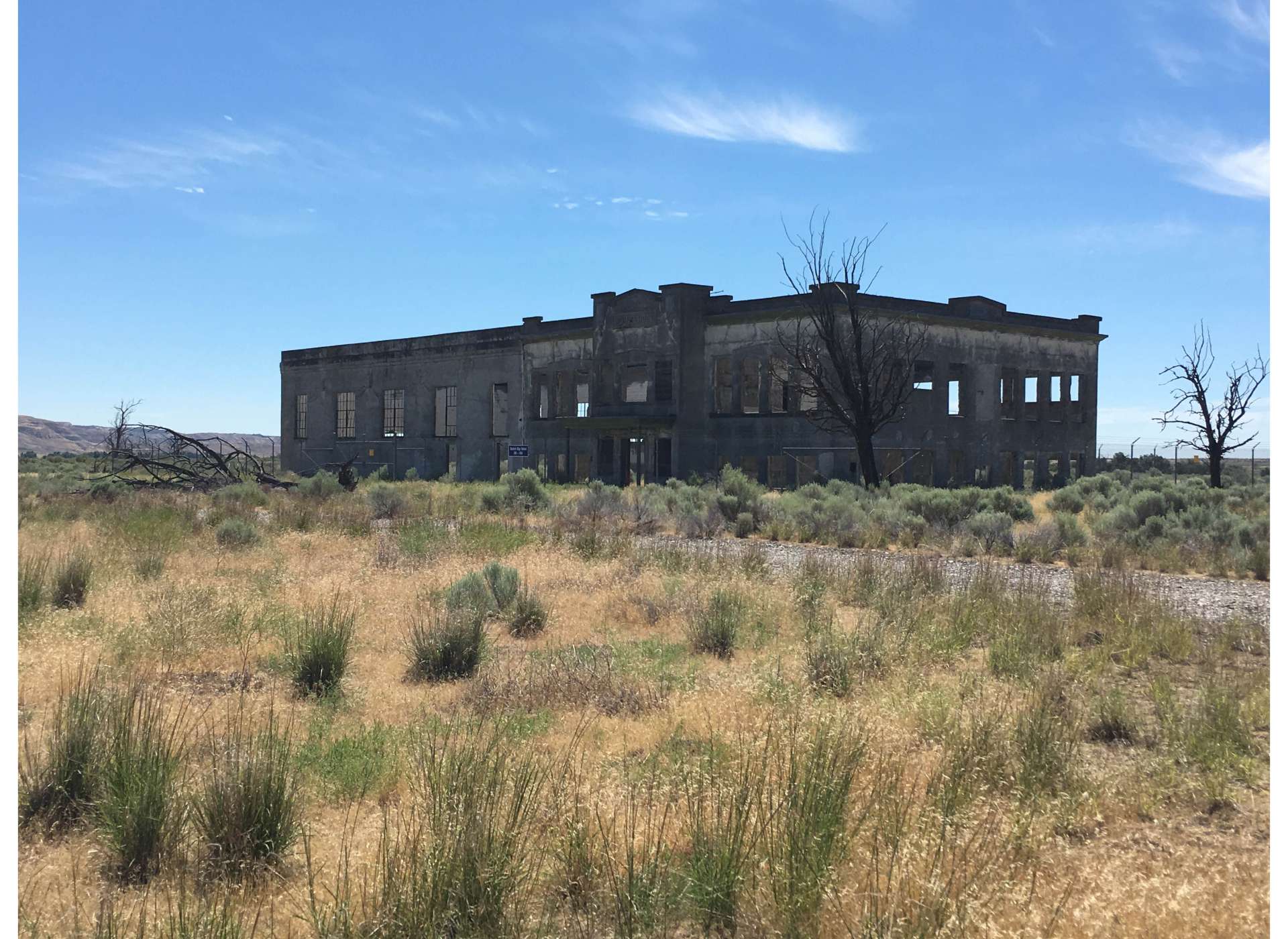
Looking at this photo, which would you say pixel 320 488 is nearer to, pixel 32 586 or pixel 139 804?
pixel 32 586

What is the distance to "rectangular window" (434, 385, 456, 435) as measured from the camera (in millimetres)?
48094

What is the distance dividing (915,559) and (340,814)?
9.10 metres

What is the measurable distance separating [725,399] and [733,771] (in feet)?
120

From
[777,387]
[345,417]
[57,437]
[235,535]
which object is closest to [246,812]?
[235,535]

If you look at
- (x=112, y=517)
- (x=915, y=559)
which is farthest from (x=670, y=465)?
(x=915, y=559)

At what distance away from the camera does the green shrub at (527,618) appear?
32.4 ft

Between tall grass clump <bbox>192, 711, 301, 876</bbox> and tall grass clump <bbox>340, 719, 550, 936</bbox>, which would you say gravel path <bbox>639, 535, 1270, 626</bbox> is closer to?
tall grass clump <bbox>340, 719, 550, 936</bbox>

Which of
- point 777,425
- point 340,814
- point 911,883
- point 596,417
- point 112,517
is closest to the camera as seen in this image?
point 911,883

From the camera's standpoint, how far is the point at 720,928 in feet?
12.8

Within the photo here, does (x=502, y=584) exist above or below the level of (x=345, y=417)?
below

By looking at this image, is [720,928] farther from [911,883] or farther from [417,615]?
[417,615]

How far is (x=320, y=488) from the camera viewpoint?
98.7 feet

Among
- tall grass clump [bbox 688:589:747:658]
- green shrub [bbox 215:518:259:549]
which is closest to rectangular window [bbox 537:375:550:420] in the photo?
green shrub [bbox 215:518:259:549]

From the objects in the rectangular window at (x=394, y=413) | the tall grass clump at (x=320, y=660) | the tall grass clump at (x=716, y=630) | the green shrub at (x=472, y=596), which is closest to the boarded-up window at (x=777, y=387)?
the rectangular window at (x=394, y=413)
